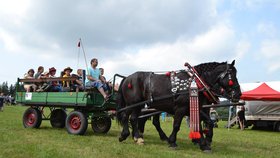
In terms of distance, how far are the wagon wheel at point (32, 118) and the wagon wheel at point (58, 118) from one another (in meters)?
0.87

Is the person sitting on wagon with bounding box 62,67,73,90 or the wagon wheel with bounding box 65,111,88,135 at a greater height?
the person sitting on wagon with bounding box 62,67,73,90

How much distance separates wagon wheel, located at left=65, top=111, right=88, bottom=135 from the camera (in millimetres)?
9750

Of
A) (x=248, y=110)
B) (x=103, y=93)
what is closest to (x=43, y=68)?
(x=103, y=93)

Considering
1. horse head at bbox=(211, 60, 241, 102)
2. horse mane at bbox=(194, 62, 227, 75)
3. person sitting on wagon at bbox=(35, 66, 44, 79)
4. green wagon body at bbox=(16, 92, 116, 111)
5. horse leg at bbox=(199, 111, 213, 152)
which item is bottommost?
horse leg at bbox=(199, 111, 213, 152)

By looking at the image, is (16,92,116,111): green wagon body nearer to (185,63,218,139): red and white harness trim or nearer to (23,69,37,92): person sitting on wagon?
(23,69,37,92): person sitting on wagon

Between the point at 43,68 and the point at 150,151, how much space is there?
6.34m

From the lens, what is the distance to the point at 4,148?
699cm

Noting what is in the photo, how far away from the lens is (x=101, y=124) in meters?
11.0

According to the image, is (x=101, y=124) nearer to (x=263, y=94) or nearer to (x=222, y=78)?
(x=222, y=78)

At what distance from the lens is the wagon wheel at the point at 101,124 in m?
10.9

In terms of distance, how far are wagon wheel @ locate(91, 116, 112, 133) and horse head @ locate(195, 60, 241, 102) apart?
398 centimetres

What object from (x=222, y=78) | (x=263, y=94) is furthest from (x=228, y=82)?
(x=263, y=94)


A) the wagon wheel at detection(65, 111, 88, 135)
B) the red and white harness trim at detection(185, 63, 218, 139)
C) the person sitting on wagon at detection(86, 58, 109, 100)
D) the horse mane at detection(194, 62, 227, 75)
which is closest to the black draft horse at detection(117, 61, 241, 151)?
the horse mane at detection(194, 62, 227, 75)

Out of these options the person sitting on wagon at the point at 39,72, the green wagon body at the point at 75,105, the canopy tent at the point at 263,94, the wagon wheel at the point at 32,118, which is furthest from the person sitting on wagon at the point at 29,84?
the canopy tent at the point at 263,94
